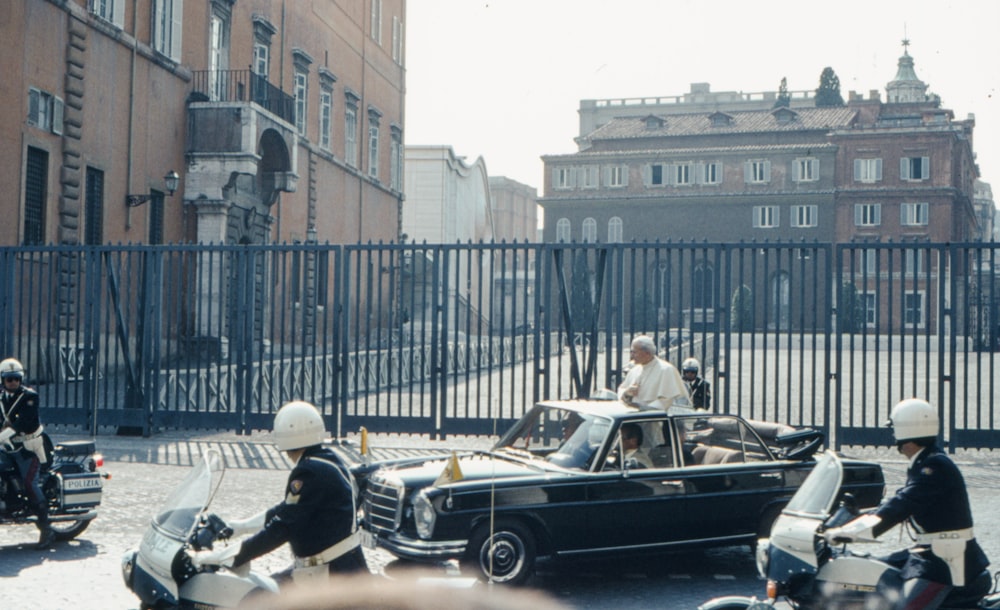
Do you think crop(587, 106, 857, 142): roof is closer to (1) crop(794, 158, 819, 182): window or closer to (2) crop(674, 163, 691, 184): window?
(1) crop(794, 158, 819, 182): window

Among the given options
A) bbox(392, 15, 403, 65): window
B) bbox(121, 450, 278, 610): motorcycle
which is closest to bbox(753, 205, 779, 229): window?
bbox(392, 15, 403, 65): window

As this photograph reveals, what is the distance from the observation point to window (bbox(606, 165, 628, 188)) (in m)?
Result: 71.9

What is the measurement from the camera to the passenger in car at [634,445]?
807 cm

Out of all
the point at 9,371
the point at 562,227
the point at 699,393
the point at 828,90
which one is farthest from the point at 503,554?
the point at 828,90

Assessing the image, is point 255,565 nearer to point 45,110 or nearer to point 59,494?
point 59,494

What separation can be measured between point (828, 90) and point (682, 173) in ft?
71.9

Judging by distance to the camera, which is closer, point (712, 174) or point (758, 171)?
point (758, 171)

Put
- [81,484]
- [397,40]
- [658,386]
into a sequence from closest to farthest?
[81,484], [658,386], [397,40]

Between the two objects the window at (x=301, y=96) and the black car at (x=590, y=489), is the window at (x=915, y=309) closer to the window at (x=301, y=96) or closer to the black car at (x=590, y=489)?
the black car at (x=590, y=489)

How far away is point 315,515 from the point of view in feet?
16.2

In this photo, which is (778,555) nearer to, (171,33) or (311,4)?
(171,33)

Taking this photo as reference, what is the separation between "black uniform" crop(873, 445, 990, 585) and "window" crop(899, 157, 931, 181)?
65.4 meters

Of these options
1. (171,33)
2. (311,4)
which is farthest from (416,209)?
(171,33)

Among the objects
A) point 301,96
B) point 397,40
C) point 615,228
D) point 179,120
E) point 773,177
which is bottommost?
point 179,120
